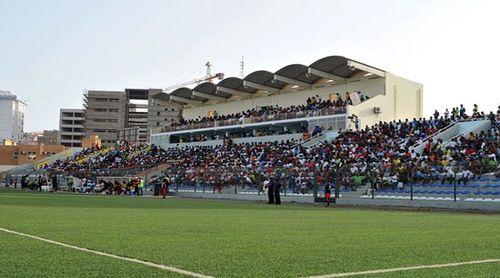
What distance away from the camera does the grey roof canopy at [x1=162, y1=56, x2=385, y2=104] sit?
188ft

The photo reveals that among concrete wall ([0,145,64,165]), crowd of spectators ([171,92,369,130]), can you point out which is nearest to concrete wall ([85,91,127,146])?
concrete wall ([0,145,64,165])

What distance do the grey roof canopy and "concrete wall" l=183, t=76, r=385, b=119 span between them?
0.97 meters

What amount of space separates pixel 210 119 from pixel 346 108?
22922 mm

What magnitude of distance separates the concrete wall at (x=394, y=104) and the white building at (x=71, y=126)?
122 metres

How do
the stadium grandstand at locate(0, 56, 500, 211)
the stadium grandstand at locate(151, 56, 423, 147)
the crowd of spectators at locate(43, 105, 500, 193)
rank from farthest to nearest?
the stadium grandstand at locate(151, 56, 423, 147) → the stadium grandstand at locate(0, 56, 500, 211) → the crowd of spectators at locate(43, 105, 500, 193)

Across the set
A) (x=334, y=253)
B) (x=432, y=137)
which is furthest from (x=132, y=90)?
(x=334, y=253)

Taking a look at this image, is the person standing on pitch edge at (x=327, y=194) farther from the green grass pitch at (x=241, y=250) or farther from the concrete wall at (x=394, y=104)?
the concrete wall at (x=394, y=104)

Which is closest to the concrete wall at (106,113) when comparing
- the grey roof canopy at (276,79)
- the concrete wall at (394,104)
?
the grey roof canopy at (276,79)

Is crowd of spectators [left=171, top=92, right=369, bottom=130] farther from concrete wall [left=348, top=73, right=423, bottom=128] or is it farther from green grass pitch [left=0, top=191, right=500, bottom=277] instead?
green grass pitch [left=0, top=191, right=500, bottom=277]

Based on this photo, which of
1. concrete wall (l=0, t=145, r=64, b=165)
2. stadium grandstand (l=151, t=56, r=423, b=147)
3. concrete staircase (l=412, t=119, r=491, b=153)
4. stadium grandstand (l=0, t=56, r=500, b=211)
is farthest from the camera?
concrete wall (l=0, t=145, r=64, b=165)

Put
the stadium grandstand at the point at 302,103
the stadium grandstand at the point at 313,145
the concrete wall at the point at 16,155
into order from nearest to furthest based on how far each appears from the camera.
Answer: the stadium grandstand at the point at 313,145
the stadium grandstand at the point at 302,103
the concrete wall at the point at 16,155

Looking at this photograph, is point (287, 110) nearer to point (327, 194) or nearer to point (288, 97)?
point (288, 97)

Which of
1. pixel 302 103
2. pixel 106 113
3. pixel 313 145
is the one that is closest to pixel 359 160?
pixel 313 145

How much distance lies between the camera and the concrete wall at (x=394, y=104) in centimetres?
5425
